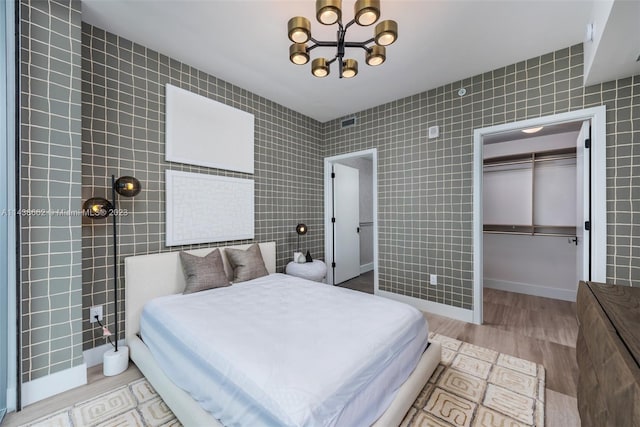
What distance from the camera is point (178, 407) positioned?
1438mm

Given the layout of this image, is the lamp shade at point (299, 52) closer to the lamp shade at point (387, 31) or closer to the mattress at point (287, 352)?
the lamp shade at point (387, 31)

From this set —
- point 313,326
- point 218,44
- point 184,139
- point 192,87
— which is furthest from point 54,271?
point 218,44

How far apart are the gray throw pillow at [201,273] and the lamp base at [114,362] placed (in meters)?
0.61

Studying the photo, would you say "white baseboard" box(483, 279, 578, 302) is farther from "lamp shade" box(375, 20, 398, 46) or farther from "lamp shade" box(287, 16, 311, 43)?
"lamp shade" box(287, 16, 311, 43)

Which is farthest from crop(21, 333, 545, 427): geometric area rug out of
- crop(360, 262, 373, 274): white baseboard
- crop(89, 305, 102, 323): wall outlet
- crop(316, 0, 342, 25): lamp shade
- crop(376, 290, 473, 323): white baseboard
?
crop(360, 262, 373, 274): white baseboard

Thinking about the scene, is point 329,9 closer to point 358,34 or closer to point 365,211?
point 358,34

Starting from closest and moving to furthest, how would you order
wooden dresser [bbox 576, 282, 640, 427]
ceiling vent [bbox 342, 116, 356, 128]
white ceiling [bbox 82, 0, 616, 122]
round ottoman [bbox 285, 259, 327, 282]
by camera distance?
1. wooden dresser [bbox 576, 282, 640, 427]
2. white ceiling [bbox 82, 0, 616, 122]
3. round ottoman [bbox 285, 259, 327, 282]
4. ceiling vent [bbox 342, 116, 356, 128]

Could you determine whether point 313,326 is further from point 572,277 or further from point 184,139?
point 572,277

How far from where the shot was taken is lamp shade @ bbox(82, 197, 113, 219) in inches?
76.4

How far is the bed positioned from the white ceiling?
6.54 ft

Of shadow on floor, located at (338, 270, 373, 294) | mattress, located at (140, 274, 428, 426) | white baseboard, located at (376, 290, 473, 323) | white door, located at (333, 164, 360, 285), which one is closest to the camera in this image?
mattress, located at (140, 274, 428, 426)

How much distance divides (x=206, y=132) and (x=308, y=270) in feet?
6.78

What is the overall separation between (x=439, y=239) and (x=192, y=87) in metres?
3.35

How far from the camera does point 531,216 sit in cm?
385
